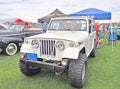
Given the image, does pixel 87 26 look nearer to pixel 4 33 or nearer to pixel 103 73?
pixel 103 73

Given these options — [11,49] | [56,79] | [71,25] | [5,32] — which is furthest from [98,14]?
[56,79]

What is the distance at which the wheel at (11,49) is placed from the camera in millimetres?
9281

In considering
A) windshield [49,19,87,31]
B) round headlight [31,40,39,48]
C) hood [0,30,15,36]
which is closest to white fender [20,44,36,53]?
round headlight [31,40,39,48]

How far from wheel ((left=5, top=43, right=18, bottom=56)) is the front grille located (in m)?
4.61

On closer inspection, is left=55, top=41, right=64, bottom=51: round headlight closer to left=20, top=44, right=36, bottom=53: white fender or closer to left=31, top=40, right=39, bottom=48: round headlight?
left=31, top=40, right=39, bottom=48: round headlight

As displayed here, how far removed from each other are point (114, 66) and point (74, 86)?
2669mm

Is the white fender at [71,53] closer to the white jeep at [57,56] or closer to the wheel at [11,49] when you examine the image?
the white jeep at [57,56]

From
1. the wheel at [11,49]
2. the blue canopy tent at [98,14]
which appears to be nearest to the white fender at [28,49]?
the wheel at [11,49]

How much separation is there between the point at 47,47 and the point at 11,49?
197 inches

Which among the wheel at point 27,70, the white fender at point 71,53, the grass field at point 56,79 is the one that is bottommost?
the grass field at point 56,79

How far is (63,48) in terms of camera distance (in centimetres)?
479

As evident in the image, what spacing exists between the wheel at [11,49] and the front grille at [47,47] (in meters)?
4.61

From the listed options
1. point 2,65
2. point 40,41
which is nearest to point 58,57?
point 40,41

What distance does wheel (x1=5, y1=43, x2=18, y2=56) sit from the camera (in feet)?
30.5
